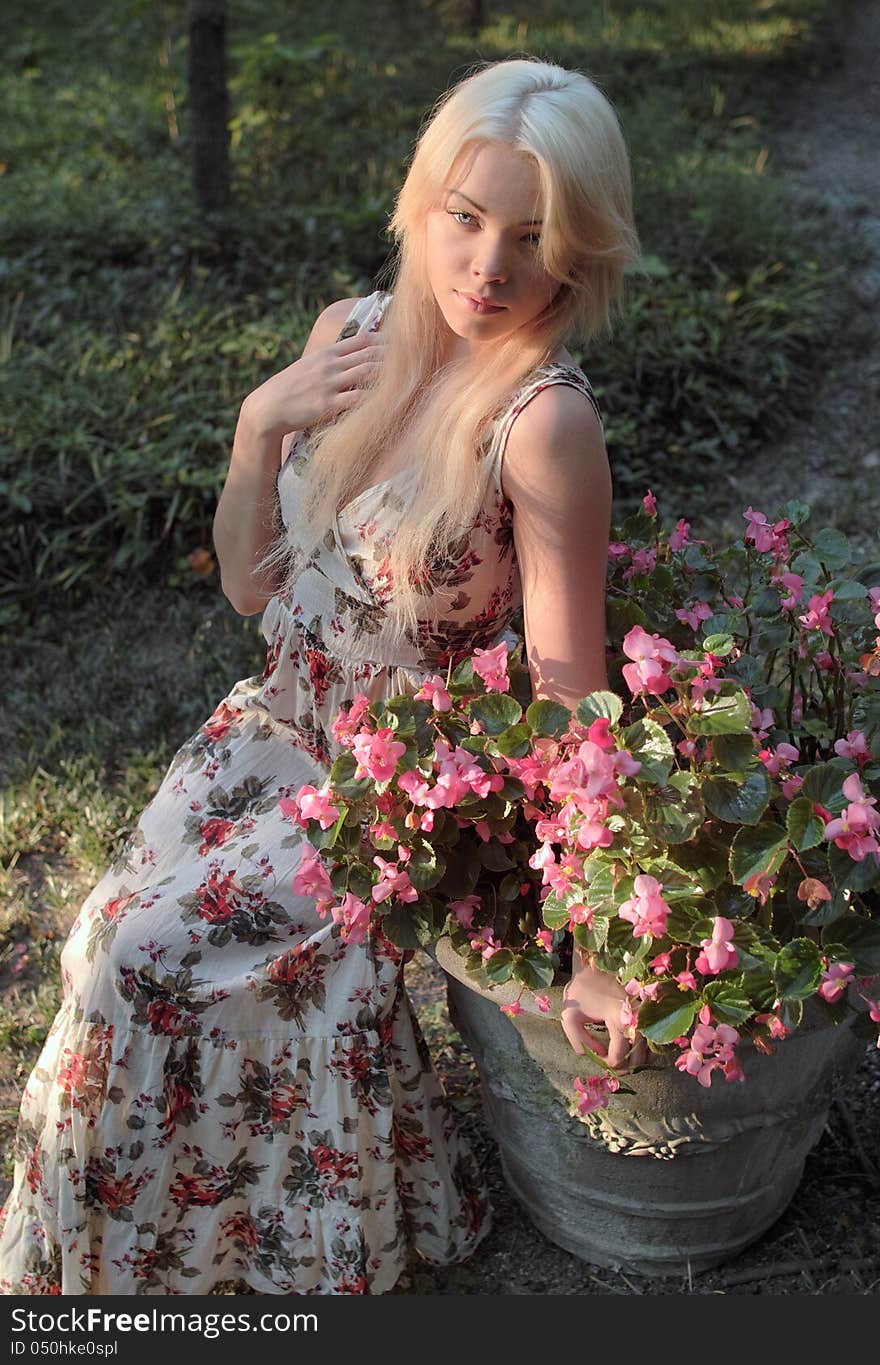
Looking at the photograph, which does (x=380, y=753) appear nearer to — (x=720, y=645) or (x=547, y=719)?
(x=547, y=719)

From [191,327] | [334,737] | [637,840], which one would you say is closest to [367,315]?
[334,737]

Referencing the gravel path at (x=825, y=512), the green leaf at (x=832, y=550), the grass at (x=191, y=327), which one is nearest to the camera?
the green leaf at (x=832, y=550)

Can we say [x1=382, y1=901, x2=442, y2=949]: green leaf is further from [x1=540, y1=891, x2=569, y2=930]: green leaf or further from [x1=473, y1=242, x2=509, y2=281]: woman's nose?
[x1=473, y1=242, x2=509, y2=281]: woman's nose

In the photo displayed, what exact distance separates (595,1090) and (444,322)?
3.64 feet

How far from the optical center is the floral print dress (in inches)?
80.3

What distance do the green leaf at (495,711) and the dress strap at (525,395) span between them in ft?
1.02

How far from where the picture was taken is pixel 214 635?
13.0 feet

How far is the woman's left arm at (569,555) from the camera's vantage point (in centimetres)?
184

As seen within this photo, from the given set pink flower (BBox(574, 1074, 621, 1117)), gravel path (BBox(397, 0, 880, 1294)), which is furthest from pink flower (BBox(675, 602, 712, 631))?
gravel path (BBox(397, 0, 880, 1294))

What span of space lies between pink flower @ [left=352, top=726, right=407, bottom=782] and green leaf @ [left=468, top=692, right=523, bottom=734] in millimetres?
107

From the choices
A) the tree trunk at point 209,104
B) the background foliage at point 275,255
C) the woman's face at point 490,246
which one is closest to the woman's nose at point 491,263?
the woman's face at point 490,246

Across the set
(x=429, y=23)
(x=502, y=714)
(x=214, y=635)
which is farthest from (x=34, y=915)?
(x=429, y=23)

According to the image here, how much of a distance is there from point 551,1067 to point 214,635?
2206 mm

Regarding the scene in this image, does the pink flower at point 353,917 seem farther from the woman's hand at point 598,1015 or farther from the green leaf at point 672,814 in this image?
the green leaf at point 672,814
